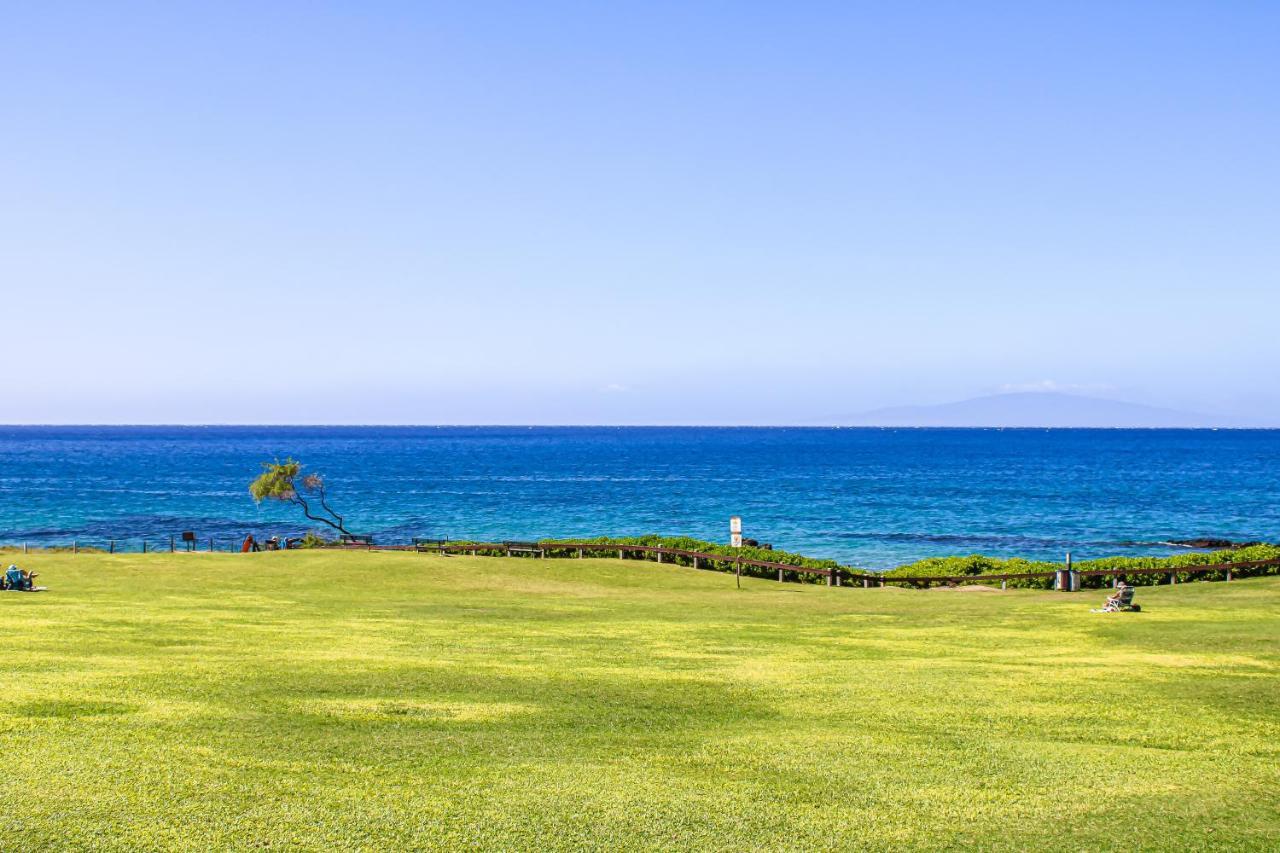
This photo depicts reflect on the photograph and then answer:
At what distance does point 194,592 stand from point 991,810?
29811 mm

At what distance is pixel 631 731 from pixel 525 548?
3699 centimetres

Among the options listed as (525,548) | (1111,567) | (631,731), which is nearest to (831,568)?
(1111,567)

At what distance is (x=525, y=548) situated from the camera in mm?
52688

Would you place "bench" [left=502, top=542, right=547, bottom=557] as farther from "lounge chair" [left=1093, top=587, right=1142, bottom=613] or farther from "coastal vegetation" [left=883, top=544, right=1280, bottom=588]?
"lounge chair" [left=1093, top=587, right=1142, bottom=613]

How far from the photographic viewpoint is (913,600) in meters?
36.8

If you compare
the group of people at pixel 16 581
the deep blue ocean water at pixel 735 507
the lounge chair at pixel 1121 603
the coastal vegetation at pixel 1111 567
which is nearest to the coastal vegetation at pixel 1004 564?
the coastal vegetation at pixel 1111 567

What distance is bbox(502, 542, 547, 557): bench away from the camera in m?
51.7

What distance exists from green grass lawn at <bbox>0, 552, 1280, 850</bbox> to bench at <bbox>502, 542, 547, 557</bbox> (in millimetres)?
A: 21641

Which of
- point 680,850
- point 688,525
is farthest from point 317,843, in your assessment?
point 688,525

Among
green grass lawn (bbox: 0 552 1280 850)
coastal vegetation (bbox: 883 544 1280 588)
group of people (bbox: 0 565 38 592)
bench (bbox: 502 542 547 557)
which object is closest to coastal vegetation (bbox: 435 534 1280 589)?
coastal vegetation (bbox: 883 544 1280 588)

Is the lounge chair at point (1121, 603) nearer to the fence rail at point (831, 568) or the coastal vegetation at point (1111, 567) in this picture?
the fence rail at point (831, 568)

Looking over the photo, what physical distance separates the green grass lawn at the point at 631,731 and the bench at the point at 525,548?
21641 millimetres

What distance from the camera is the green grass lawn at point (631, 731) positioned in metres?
12.1

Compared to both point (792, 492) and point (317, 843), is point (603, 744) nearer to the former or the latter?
point (317, 843)
